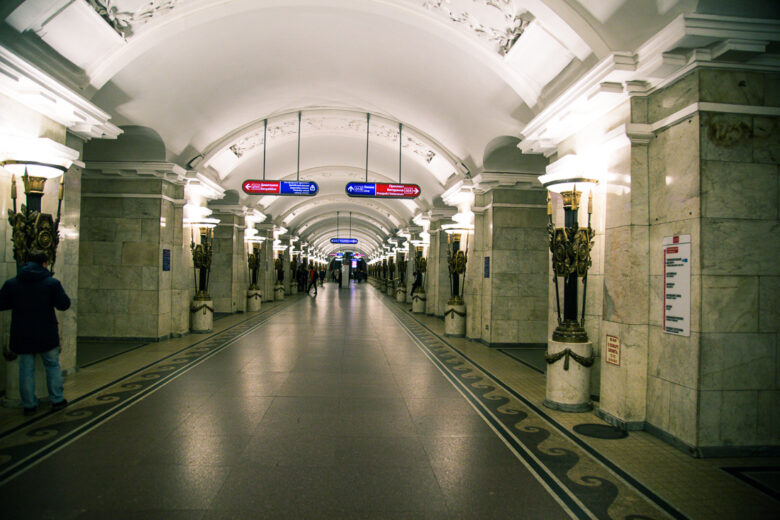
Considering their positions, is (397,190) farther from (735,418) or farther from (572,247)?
(735,418)

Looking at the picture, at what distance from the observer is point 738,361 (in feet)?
11.9

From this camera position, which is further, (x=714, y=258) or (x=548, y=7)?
(x=548, y=7)

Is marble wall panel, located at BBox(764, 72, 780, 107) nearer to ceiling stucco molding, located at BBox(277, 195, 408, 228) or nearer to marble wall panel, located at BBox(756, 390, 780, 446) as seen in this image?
marble wall panel, located at BBox(756, 390, 780, 446)

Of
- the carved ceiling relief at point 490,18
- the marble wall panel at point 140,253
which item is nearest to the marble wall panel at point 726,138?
the carved ceiling relief at point 490,18

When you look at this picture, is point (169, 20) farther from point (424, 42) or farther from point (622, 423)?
point (622, 423)

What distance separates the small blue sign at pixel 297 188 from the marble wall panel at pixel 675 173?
7.13m

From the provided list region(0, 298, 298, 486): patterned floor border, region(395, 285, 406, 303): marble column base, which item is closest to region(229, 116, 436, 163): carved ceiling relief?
region(0, 298, 298, 486): patterned floor border

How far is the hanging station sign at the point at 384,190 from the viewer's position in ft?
33.4

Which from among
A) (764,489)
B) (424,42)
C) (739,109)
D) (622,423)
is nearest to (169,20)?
(424,42)

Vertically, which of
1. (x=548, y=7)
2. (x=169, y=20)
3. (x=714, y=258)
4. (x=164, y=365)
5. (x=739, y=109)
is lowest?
(x=164, y=365)

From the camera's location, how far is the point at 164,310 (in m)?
9.11

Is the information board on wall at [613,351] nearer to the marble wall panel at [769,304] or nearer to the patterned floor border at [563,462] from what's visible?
the patterned floor border at [563,462]

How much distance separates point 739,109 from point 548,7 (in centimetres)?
205

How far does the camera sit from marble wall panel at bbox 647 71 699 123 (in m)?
3.80
